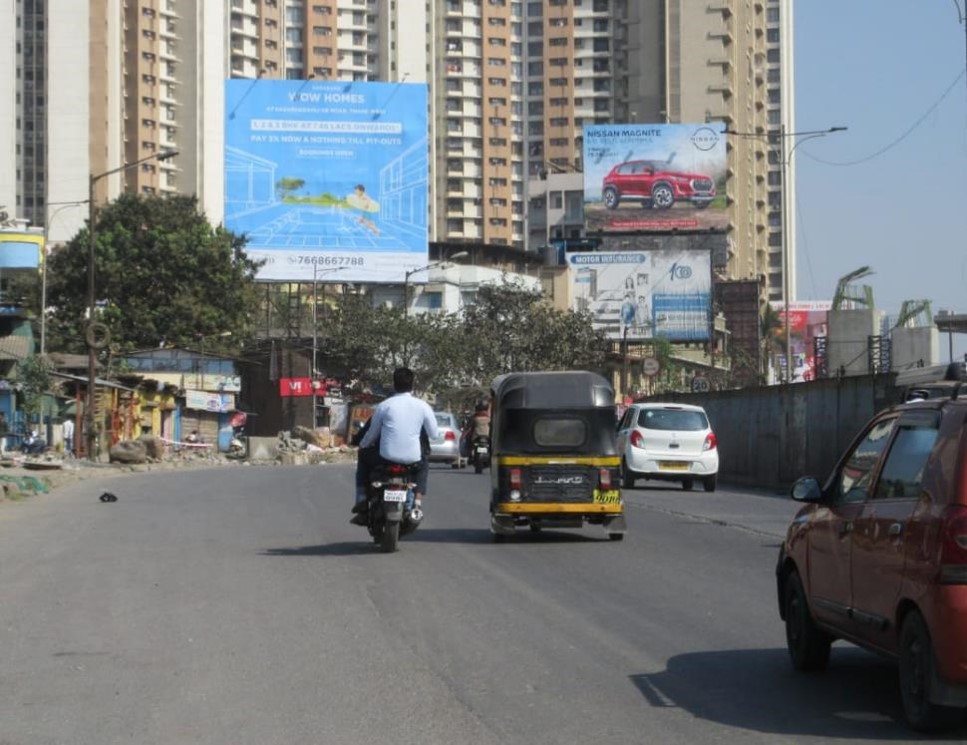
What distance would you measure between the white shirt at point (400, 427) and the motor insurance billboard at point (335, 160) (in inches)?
2022

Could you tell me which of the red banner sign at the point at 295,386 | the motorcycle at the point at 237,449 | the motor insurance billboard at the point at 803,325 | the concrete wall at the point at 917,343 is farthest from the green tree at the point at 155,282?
the motor insurance billboard at the point at 803,325

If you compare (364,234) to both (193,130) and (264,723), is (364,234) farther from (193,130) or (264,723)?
(193,130)

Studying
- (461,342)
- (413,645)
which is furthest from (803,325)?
(413,645)

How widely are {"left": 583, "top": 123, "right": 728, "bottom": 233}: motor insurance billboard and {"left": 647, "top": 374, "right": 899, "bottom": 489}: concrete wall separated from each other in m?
40.3

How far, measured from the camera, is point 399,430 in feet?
50.8

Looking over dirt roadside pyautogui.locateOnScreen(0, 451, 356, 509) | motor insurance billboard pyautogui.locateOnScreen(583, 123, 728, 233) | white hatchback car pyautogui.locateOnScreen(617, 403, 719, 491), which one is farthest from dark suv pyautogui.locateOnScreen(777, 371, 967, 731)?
motor insurance billboard pyautogui.locateOnScreen(583, 123, 728, 233)

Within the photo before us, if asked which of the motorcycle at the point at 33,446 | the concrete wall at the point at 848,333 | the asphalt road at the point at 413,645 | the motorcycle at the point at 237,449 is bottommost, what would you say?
the motorcycle at the point at 237,449

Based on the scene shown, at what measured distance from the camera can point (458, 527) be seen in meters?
19.7

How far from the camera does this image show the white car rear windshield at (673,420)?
96.8 ft

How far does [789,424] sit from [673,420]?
3.60 metres

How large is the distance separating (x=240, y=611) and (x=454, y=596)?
68.3 inches

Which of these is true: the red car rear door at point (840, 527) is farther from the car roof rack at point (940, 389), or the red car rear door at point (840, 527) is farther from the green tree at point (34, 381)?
the green tree at point (34, 381)

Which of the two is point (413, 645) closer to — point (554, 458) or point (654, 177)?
point (554, 458)

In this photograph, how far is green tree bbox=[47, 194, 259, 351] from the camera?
74.4 m
